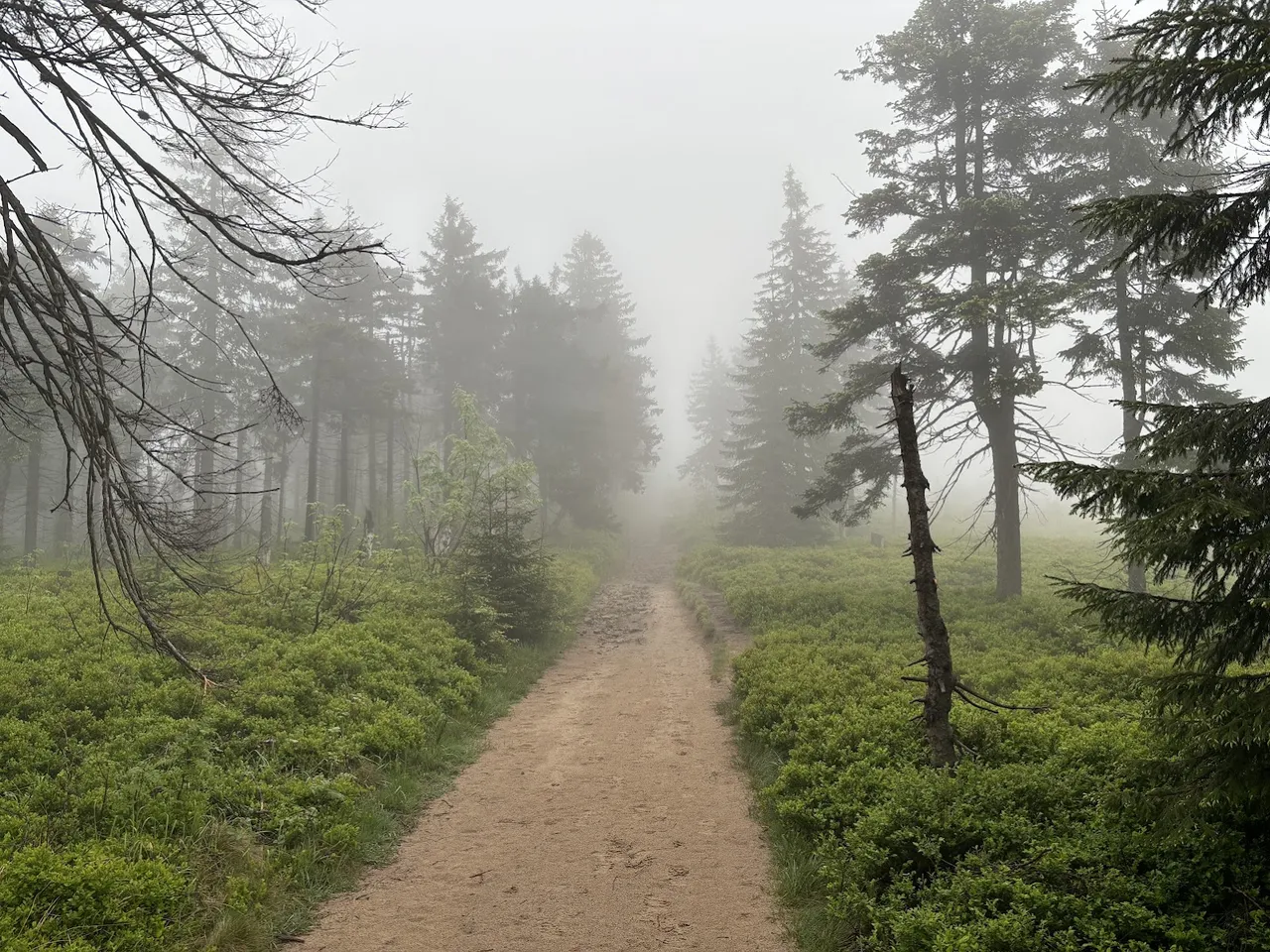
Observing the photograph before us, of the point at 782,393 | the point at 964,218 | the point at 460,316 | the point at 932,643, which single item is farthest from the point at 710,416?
the point at 932,643

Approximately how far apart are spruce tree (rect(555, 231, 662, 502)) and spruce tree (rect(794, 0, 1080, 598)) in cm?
2025

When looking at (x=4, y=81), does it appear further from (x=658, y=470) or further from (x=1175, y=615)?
(x=658, y=470)

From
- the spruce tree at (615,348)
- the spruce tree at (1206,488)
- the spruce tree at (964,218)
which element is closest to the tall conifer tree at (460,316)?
the spruce tree at (615,348)

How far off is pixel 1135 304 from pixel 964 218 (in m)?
4.40

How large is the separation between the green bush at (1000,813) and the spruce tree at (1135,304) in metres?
7.50

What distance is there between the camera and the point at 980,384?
53.1 ft

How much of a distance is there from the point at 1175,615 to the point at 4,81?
329 inches

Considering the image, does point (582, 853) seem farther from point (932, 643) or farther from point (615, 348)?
point (615, 348)

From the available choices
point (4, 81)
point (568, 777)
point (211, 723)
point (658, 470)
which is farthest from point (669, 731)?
point (658, 470)

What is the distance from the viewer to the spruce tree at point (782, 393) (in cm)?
3069

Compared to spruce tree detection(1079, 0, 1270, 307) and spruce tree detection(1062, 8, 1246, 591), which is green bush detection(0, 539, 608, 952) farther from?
spruce tree detection(1062, 8, 1246, 591)

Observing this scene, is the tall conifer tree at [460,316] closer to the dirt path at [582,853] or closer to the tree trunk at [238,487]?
the tree trunk at [238,487]

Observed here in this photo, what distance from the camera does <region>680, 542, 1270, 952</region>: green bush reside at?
4047mm

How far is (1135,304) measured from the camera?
15773 mm
